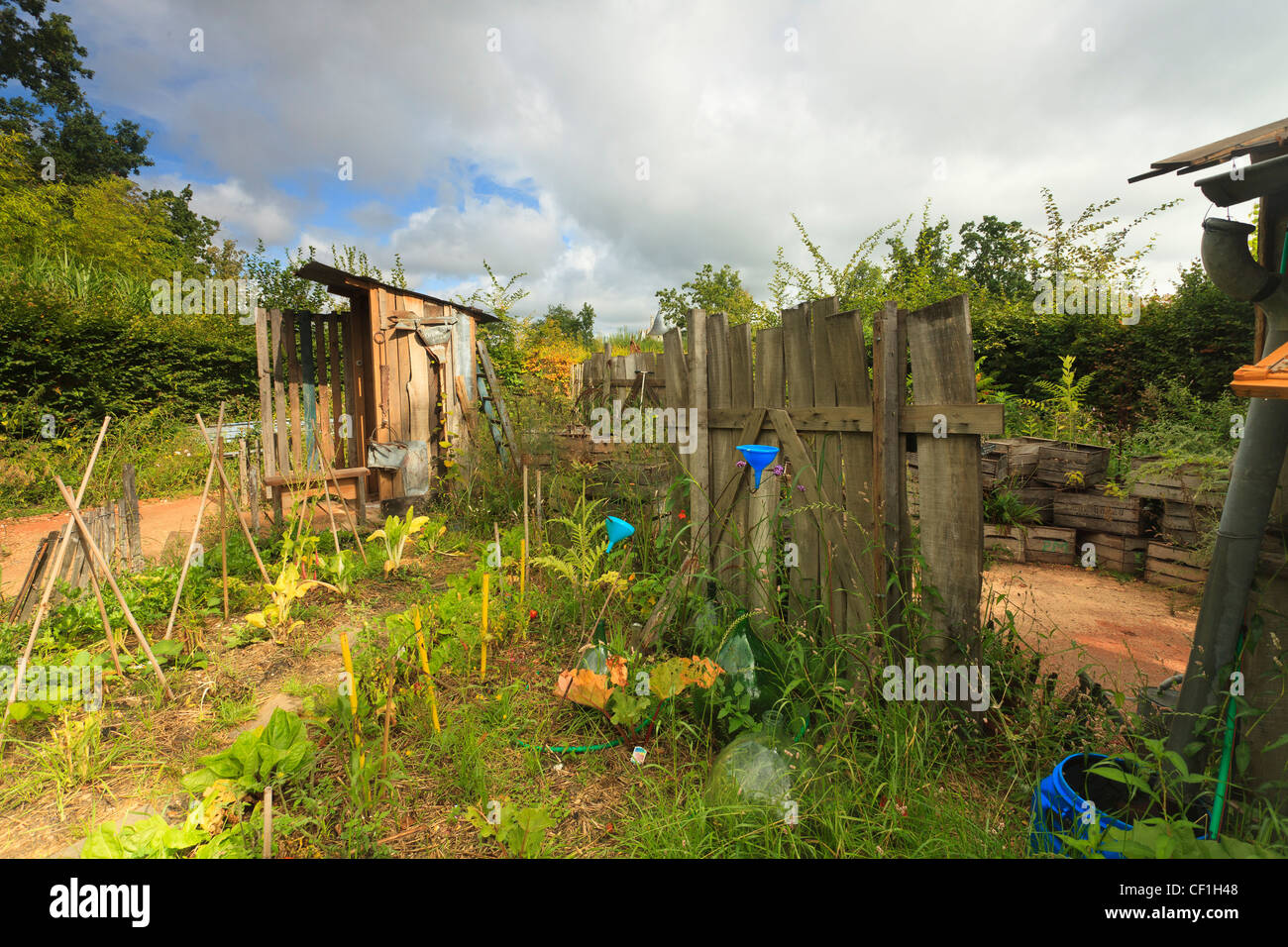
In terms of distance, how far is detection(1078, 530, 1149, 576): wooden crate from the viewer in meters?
5.16

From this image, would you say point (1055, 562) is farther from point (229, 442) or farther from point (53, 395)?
point (53, 395)

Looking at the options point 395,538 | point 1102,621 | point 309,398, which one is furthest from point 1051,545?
point 309,398

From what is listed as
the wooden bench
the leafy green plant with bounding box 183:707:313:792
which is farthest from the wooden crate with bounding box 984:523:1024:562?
the wooden bench

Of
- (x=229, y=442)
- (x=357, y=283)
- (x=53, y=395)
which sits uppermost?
(x=357, y=283)

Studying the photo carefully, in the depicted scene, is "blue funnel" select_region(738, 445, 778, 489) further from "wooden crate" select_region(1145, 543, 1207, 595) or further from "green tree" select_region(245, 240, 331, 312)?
"green tree" select_region(245, 240, 331, 312)

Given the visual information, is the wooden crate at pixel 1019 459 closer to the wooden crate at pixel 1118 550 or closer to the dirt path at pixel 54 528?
the wooden crate at pixel 1118 550

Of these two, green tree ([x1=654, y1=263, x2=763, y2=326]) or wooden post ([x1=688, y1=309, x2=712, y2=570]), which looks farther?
green tree ([x1=654, y1=263, x2=763, y2=326])

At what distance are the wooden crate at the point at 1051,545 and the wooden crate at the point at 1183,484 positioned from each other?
65 centimetres

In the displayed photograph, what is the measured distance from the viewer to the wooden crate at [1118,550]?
5156 mm

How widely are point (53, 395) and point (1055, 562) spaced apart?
13.2m

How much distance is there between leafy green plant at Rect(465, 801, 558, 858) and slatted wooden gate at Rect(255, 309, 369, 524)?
15.0ft

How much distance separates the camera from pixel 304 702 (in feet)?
8.70
